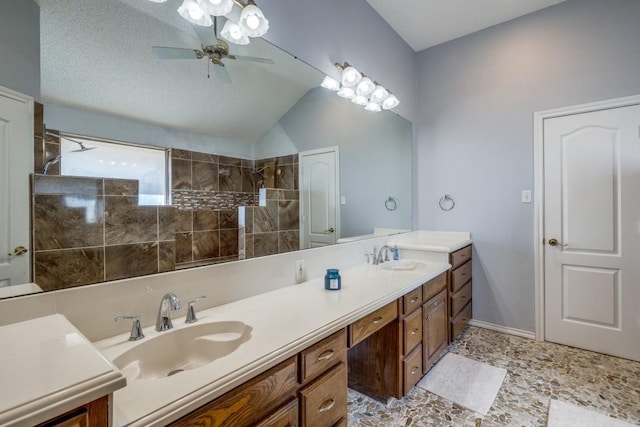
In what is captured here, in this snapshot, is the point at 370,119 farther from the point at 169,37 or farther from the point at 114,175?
the point at 114,175

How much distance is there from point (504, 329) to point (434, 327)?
1140 millimetres

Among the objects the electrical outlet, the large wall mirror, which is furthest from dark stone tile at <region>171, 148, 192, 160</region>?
the electrical outlet

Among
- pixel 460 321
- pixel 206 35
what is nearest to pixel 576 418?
pixel 460 321

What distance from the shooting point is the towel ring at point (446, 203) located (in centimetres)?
292

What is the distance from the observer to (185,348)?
1.09 meters

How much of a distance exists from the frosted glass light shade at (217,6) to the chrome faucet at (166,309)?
1.18 meters

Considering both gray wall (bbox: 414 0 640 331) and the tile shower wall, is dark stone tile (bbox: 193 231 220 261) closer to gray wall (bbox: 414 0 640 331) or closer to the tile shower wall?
the tile shower wall

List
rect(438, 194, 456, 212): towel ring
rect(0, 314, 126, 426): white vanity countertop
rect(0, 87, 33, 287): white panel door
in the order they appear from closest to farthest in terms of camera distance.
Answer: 1. rect(0, 314, 126, 426): white vanity countertop
2. rect(0, 87, 33, 287): white panel door
3. rect(438, 194, 456, 212): towel ring

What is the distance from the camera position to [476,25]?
2660mm

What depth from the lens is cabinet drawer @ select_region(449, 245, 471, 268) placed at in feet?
7.72

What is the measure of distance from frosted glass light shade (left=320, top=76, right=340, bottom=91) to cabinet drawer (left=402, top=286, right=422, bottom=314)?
143 cm

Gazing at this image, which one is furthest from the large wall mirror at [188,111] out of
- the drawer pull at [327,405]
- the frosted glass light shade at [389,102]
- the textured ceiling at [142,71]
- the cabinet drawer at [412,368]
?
the cabinet drawer at [412,368]

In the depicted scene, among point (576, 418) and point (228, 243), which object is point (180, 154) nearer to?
point (228, 243)

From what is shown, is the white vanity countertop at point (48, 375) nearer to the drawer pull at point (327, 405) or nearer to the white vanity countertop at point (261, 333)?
the white vanity countertop at point (261, 333)
